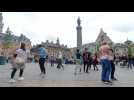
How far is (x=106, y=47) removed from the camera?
32.6 ft

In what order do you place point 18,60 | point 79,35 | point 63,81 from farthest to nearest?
1. point 79,35
2. point 63,81
3. point 18,60

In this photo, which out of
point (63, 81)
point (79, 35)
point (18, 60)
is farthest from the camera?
point (79, 35)

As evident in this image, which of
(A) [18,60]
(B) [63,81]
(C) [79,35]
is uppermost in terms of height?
(C) [79,35]

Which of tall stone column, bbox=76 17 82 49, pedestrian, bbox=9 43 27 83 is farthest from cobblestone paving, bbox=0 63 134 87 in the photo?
tall stone column, bbox=76 17 82 49

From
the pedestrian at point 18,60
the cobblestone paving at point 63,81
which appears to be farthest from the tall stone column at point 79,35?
the pedestrian at point 18,60

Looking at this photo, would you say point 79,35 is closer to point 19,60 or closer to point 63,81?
point 63,81

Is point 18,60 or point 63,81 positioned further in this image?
point 63,81

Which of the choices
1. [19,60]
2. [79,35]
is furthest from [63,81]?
[79,35]

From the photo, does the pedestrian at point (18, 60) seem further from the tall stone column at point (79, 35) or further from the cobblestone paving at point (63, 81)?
the tall stone column at point (79, 35)

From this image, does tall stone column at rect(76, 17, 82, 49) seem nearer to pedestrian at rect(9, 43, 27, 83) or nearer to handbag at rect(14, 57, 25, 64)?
pedestrian at rect(9, 43, 27, 83)
